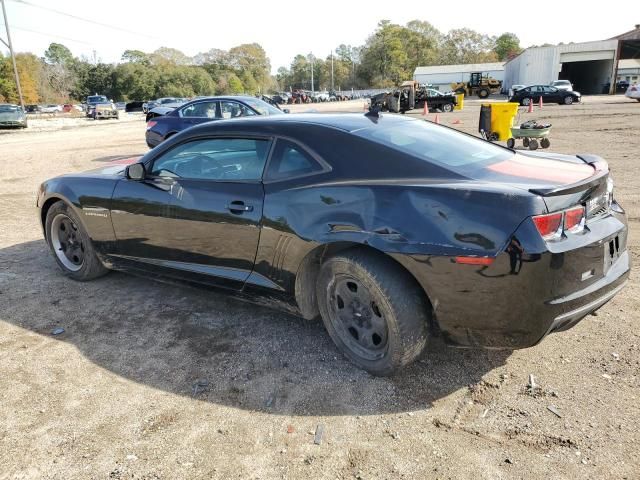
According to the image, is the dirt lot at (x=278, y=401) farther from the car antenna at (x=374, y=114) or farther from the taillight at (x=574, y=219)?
the car antenna at (x=374, y=114)

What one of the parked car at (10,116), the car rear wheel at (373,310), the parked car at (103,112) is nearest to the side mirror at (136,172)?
the car rear wheel at (373,310)

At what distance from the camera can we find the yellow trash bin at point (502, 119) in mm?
12250

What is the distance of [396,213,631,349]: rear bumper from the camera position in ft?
7.67

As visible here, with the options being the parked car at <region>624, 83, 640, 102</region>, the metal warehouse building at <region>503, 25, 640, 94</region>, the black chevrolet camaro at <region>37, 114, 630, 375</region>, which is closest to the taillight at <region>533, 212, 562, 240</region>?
the black chevrolet camaro at <region>37, 114, 630, 375</region>

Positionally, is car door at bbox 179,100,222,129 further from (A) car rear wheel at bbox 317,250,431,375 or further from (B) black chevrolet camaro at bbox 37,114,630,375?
(A) car rear wheel at bbox 317,250,431,375

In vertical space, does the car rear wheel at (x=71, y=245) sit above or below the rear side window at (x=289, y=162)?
below

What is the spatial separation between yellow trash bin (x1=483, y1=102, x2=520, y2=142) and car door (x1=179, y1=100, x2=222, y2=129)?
6.85 meters

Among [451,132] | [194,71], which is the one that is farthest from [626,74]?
[194,71]

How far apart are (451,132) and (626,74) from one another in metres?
58.7

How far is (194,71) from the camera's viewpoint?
89.2 m

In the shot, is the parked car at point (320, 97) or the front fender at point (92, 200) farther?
the parked car at point (320, 97)

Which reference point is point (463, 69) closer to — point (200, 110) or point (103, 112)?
point (103, 112)

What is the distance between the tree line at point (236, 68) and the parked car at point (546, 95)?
200ft

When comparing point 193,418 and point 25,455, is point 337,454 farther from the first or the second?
point 25,455
